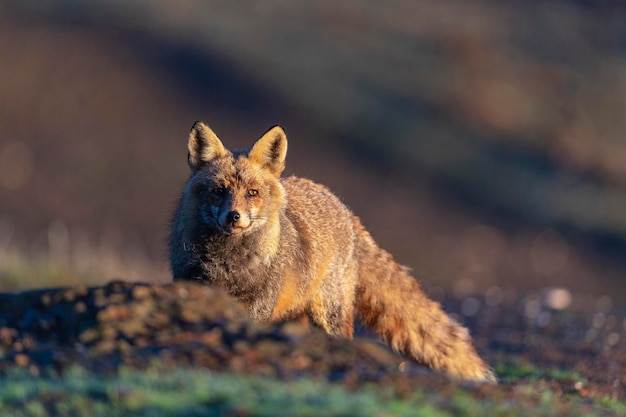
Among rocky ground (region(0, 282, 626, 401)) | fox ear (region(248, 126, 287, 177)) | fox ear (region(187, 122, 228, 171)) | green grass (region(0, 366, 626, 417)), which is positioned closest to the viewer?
green grass (region(0, 366, 626, 417))

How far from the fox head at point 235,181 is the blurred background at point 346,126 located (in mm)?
10391

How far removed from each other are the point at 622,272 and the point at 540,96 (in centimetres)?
1044

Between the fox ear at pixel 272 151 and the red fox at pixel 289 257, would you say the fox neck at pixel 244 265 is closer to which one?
the red fox at pixel 289 257

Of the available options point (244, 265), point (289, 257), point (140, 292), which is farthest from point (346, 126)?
point (140, 292)

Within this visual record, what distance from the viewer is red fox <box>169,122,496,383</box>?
9.12m

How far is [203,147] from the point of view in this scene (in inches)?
384

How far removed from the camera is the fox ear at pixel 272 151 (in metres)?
9.81

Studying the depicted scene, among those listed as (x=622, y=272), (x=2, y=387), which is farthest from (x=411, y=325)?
(x=622, y=272)

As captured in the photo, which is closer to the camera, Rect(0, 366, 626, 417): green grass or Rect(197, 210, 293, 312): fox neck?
Rect(0, 366, 626, 417): green grass

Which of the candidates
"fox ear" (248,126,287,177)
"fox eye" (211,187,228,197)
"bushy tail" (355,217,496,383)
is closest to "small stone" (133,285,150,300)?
"fox eye" (211,187,228,197)

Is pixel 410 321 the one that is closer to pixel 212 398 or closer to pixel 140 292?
pixel 140 292

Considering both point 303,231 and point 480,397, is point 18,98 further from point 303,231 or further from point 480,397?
point 480,397

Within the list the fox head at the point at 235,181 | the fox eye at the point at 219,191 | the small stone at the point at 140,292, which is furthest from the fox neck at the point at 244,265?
the small stone at the point at 140,292

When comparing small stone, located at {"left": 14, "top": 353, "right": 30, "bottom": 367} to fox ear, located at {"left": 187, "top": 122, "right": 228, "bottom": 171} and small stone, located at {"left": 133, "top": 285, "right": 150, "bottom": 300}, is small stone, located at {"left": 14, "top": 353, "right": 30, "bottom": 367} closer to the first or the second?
small stone, located at {"left": 133, "top": 285, "right": 150, "bottom": 300}
